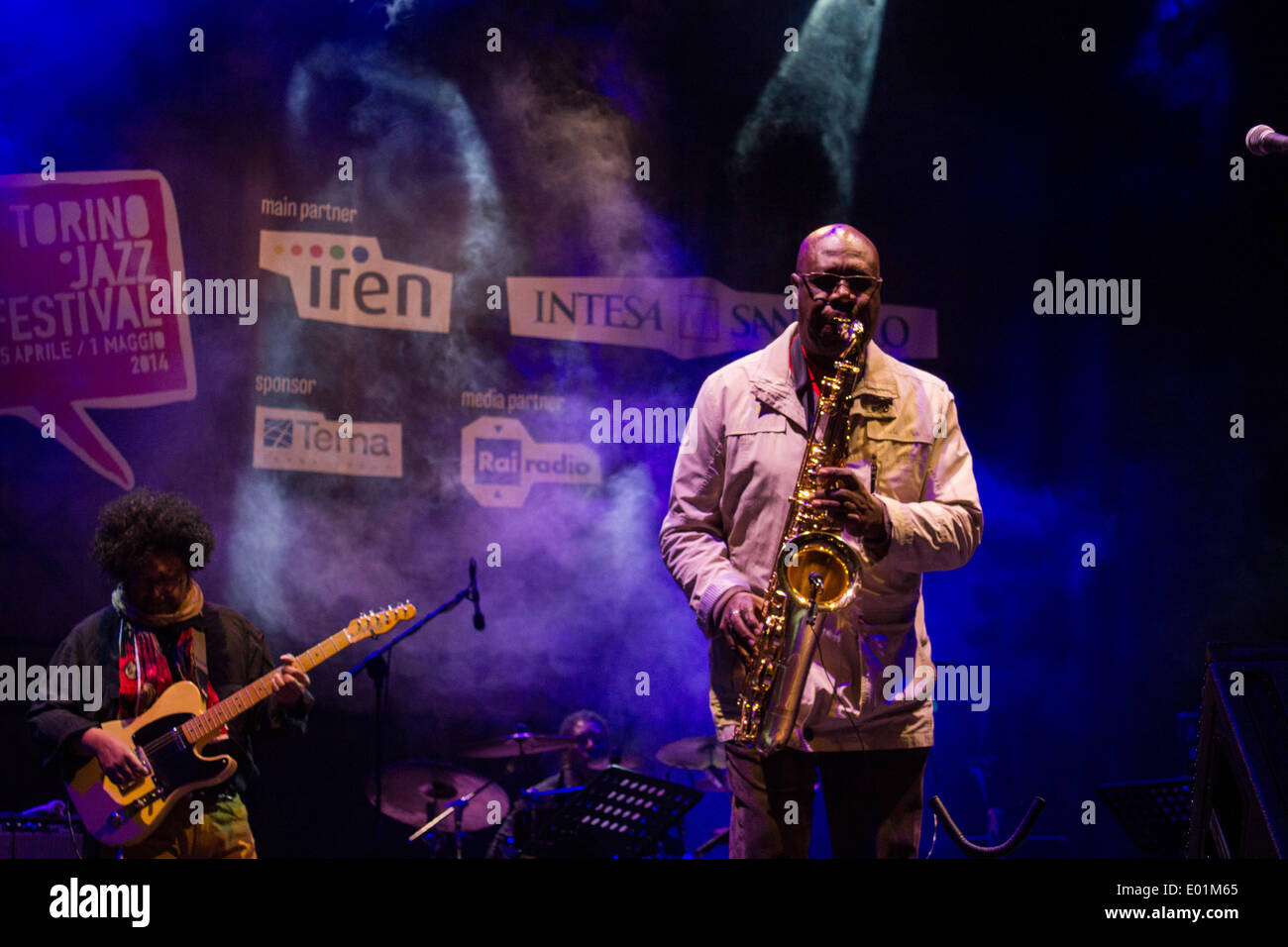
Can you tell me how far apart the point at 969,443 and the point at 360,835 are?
3.86 meters

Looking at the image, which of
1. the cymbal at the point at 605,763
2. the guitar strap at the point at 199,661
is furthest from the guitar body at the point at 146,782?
the cymbal at the point at 605,763

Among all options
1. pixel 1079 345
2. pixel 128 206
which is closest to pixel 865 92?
pixel 1079 345

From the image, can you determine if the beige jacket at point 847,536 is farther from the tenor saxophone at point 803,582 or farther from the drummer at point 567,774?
the drummer at point 567,774

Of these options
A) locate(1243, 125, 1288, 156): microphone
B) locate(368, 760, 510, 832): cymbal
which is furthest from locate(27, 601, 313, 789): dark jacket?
locate(1243, 125, 1288, 156): microphone

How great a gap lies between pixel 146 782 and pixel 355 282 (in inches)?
114

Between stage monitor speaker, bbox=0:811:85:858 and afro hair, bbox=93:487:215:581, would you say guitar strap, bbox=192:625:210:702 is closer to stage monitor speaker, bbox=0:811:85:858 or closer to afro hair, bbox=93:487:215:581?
afro hair, bbox=93:487:215:581

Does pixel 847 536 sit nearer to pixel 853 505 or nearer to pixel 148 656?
pixel 853 505

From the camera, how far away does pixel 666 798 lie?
4.38m

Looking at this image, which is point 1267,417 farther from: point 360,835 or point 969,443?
point 360,835

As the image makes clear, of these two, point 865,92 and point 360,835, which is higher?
point 865,92

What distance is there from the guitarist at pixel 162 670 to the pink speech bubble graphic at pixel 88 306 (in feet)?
4.61

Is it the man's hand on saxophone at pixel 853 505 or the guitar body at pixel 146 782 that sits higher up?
the man's hand on saxophone at pixel 853 505

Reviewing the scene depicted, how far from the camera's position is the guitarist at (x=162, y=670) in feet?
14.6
